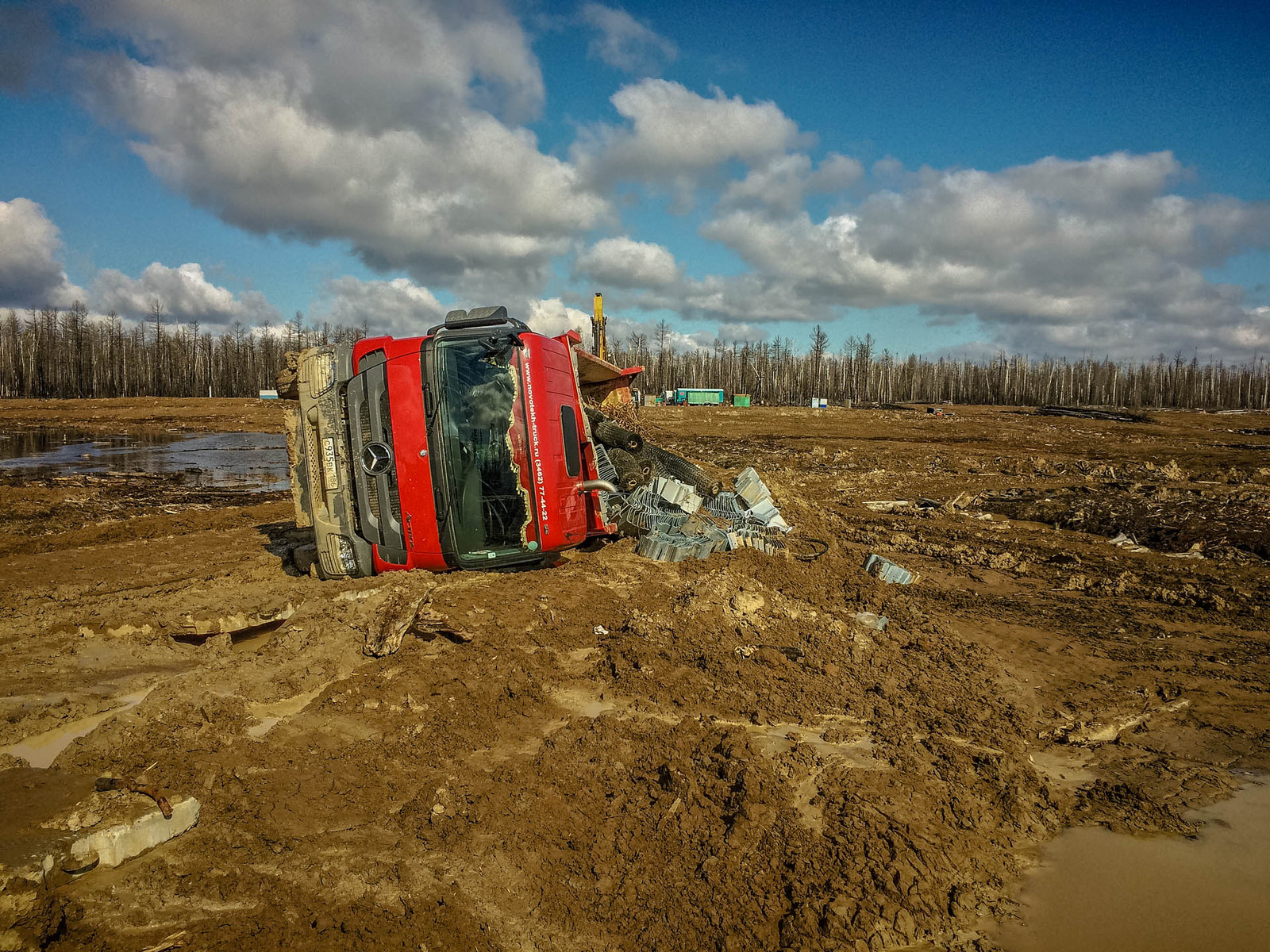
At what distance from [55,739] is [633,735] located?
3281 mm

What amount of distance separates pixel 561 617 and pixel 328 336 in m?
93.7

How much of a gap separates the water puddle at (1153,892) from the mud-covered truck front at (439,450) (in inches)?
155

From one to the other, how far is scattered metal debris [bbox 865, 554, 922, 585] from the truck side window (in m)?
3.45

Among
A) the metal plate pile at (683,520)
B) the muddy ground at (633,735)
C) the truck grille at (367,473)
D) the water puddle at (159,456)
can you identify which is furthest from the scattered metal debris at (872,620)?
the water puddle at (159,456)

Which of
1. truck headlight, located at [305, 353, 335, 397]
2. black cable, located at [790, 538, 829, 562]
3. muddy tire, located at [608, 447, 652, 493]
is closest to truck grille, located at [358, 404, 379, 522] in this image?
truck headlight, located at [305, 353, 335, 397]

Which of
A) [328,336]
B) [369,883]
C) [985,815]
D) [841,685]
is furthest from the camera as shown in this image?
[328,336]

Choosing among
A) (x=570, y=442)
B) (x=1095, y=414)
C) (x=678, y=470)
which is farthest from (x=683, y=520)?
(x=1095, y=414)

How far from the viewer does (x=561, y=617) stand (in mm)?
5184

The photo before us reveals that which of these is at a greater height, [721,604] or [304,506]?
[304,506]

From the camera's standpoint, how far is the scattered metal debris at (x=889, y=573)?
7.04 metres

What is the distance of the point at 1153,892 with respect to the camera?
2768 mm

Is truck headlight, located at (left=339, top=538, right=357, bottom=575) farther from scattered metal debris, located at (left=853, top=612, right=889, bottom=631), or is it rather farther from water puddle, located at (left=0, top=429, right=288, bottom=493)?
water puddle, located at (left=0, top=429, right=288, bottom=493)

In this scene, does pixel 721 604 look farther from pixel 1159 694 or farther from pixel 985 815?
pixel 1159 694

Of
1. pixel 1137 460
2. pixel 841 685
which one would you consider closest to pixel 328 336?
pixel 1137 460
